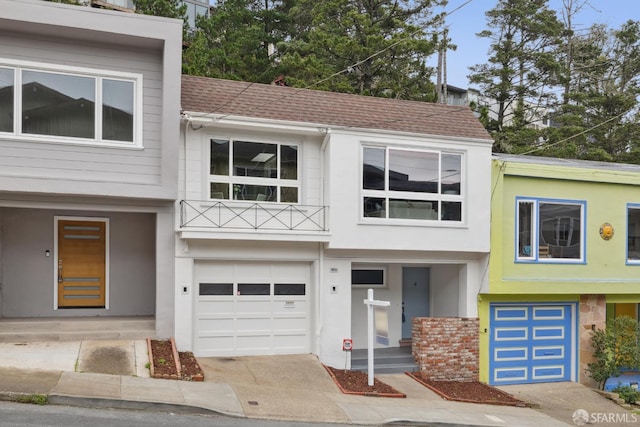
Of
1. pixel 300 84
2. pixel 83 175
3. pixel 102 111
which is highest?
pixel 300 84

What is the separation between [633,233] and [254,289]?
1036 cm

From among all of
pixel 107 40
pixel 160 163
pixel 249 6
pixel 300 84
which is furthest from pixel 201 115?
pixel 249 6

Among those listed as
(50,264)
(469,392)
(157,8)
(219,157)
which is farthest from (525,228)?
(157,8)

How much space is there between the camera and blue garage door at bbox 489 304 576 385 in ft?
48.6

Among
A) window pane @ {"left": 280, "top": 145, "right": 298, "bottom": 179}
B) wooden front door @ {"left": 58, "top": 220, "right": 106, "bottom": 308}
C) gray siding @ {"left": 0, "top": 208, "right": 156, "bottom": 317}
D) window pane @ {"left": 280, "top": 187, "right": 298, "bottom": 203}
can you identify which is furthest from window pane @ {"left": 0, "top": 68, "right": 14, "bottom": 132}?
window pane @ {"left": 280, "top": 187, "right": 298, "bottom": 203}

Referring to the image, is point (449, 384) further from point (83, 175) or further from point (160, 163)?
point (83, 175)

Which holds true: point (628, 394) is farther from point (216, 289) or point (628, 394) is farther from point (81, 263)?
point (81, 263)

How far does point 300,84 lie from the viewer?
2225 centimetres

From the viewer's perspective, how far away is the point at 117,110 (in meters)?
12.1

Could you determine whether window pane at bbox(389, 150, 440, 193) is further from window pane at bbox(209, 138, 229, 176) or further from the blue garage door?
window pane at bbox(209, 138, 229, 176)

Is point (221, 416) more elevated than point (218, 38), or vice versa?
point (218, 38)

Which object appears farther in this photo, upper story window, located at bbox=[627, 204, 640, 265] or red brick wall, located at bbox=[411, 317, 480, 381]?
upper story window, located at bbox=[627, 204, 640, 265]

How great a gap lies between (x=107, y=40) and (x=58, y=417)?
7.48 m

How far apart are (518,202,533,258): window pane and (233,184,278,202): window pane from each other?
6170 mm
